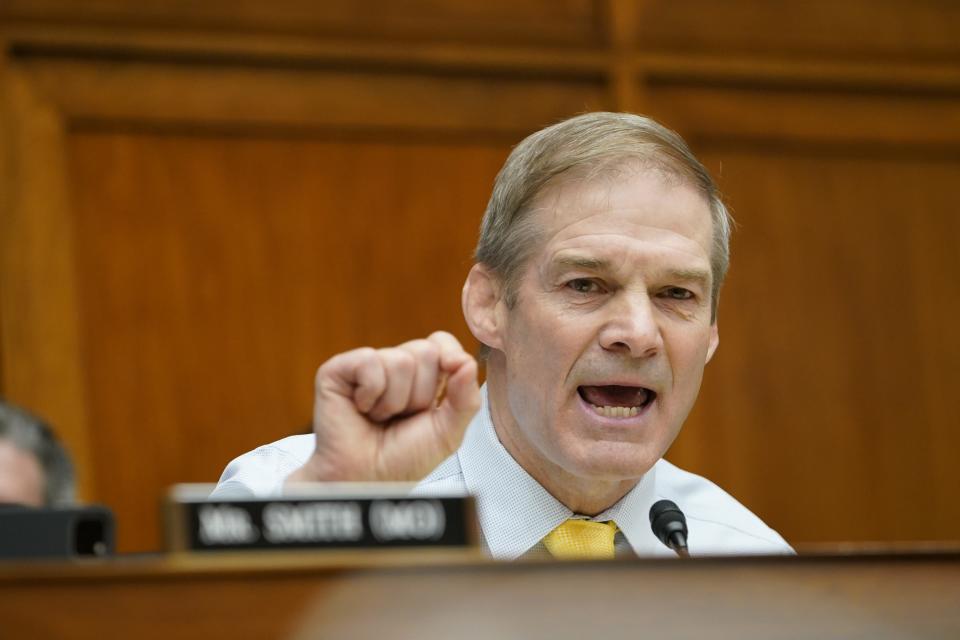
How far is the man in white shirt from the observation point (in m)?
2.13

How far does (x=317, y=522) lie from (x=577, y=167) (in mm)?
1134

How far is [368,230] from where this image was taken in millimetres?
4203

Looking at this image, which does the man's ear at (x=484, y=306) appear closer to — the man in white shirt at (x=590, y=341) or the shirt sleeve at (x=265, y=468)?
the man in white shirt at (x=590, y=341)

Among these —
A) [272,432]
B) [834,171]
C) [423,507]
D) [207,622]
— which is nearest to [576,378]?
[423,507]

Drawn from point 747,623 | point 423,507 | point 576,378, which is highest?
point 576,378

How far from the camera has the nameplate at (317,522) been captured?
1.15 meters

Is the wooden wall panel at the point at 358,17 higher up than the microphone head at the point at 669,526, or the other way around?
the wooden wall panel at the point at 358,17

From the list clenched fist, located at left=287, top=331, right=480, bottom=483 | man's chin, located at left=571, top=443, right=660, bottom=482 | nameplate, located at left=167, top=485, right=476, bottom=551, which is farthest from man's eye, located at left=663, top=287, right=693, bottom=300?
nameplate, located at left=167, top=485, right=476, bottom=551

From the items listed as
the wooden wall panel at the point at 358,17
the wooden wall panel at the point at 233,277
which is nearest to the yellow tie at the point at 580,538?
the wooden wall panel at the point at 233,277

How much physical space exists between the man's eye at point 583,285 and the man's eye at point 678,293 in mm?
110

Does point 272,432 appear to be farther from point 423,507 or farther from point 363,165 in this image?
point 423,507

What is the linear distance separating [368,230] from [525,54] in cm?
70

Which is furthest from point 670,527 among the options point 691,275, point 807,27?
point 807,27

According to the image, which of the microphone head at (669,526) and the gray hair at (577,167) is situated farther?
the gray hair at (577,167)
